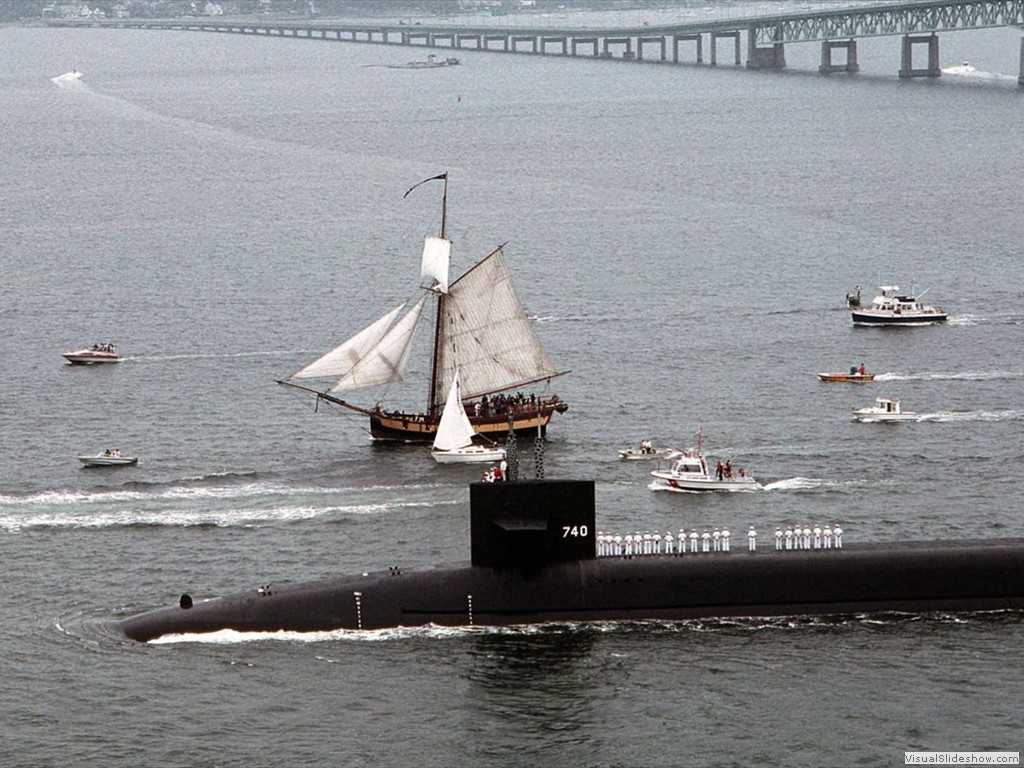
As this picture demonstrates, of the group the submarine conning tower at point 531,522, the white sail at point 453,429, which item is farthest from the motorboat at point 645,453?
the submarine conning tower at point 531,522

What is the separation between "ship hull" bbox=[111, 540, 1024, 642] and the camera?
50219 millimetres

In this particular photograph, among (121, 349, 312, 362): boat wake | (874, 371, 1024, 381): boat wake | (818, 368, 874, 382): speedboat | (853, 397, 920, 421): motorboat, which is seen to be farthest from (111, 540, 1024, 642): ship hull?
(121, 349, 312, 362): boat wake

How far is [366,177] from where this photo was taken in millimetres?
164375

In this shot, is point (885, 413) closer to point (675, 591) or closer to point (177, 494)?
point (177, 494)

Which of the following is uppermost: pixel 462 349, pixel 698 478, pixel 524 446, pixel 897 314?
pixel 897 314

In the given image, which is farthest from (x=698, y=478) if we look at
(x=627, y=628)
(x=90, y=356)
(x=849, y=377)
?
(x=90, y=356)

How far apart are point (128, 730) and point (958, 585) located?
2137 centimetres

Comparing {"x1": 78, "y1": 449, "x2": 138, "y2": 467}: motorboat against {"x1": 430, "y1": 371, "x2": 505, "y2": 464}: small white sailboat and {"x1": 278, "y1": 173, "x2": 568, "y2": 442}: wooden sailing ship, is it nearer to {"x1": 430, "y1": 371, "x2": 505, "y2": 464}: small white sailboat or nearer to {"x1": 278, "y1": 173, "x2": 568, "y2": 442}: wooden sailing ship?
{"x1": 278, "y1": 173, "x2": 568, "y2": 442}: wooden sailing ship

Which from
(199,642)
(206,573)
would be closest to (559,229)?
(206,573)

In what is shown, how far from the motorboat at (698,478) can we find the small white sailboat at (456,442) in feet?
28.8

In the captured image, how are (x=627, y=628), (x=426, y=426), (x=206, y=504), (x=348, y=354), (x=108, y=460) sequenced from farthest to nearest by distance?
1. (x=348, y=354)
2. (x=426, y=426)
3. (x=108, y=460)
4. (x=206, y=504)
5. (x=627, y=628)

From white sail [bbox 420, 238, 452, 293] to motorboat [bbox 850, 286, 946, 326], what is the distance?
26655mm

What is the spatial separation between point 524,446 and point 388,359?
760cm

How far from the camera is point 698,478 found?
2657 inches
